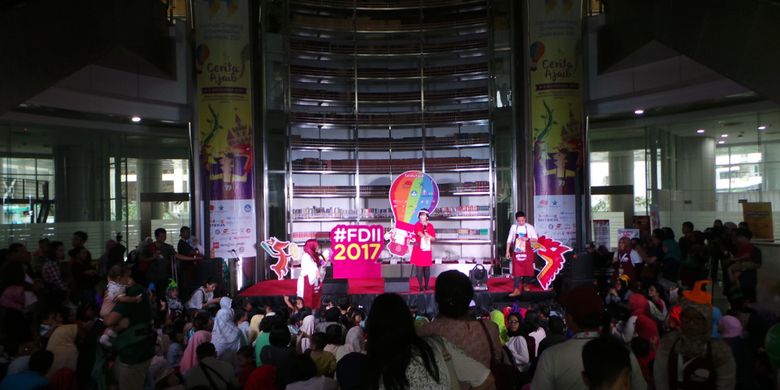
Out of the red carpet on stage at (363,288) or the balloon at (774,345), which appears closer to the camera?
the balloon at (774,345)

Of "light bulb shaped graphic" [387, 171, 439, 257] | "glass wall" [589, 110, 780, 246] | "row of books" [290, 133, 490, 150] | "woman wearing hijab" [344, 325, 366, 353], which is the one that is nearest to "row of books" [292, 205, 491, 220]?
"light bulb shaped graphic" [387, 171, 439, 257]

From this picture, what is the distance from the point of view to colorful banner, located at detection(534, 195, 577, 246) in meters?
13.7

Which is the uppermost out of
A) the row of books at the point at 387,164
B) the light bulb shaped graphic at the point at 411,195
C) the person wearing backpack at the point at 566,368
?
the row of books at the point at 387,164

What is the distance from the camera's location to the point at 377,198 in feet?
52.7

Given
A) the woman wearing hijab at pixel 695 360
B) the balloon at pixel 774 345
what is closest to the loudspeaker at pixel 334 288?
the balloon at pixel 774 345

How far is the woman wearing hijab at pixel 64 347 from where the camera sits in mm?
5852

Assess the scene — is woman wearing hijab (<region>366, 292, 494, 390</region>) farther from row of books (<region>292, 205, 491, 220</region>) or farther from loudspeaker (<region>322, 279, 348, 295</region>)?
row of books (<region>292, 205, 491, 220</region>)

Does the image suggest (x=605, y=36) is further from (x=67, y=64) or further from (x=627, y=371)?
(x=627, y=371)

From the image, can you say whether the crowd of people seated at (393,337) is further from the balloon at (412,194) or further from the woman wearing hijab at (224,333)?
the balloon at (412,194)

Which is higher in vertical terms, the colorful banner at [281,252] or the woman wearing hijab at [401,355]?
the woman wearing hijab at [401,355]

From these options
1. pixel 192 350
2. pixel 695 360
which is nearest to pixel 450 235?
pixel 192 350

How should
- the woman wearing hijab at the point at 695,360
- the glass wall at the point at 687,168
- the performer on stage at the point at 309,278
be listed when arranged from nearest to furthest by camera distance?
the woman wearing hijab at the point at 695,360 < the performer on stage at the point at 309,278 < the glass wall at the point at 687,168

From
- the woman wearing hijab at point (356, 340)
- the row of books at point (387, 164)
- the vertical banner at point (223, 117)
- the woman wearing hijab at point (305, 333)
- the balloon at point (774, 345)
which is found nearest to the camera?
the balloon at point (774, 345)

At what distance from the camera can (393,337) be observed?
257cm
